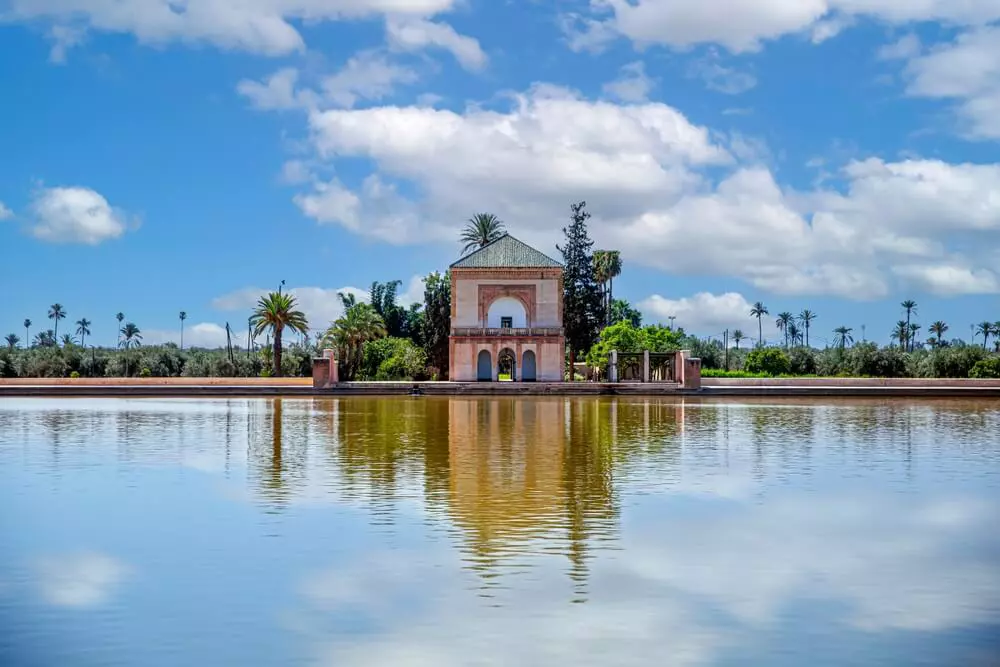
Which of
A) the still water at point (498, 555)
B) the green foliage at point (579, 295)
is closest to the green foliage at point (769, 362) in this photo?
the green foliage at point (579, 295)

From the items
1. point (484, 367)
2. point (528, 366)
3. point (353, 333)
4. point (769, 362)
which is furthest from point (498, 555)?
point (769, 362)

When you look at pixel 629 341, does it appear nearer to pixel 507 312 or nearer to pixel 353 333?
pixel 507 312

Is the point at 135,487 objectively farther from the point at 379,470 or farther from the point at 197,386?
the point at 197,386

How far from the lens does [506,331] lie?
4616 centimetres

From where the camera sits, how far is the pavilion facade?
4606 centimetres

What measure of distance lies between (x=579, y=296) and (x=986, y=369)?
19.3m

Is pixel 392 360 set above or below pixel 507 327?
below

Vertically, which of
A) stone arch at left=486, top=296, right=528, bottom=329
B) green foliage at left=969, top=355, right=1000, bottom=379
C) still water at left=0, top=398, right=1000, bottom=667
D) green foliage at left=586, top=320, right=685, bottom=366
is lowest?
still water at left=0, top=398, right=1000, bottom=667

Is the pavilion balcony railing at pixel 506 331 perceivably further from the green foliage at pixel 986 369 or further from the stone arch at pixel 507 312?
the green foliage at pixel 986 369

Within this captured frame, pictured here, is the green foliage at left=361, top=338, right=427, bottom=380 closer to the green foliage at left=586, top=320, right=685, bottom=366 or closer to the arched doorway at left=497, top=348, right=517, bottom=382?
the arched doorway at left=497, top=348, right=517, bottom=382

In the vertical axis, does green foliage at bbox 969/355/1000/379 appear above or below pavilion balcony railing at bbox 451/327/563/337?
below

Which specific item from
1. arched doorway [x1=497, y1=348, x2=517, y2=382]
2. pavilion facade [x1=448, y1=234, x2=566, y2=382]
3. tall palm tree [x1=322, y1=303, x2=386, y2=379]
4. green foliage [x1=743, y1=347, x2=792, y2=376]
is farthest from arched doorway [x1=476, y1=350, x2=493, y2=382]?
green foliage [x1=743, y1=347, x2=792, y2=376]

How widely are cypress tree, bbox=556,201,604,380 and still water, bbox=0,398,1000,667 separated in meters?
35.6

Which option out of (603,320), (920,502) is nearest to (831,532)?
(920,502)
